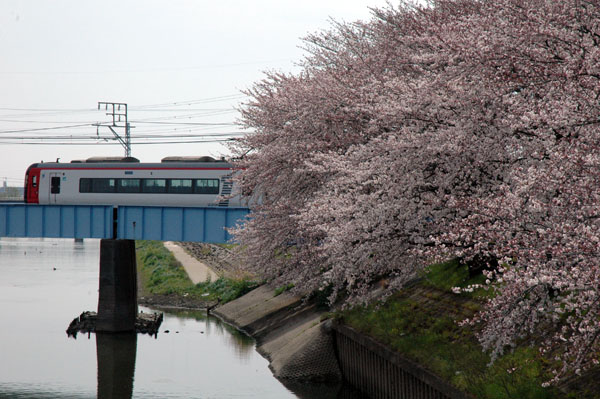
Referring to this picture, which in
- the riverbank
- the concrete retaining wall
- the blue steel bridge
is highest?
the blue steel bridge

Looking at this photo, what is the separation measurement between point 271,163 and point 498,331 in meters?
18.8

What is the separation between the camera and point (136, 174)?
44.1 meters

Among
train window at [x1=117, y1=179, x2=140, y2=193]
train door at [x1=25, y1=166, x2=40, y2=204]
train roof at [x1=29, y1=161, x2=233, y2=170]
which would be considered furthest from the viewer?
train door at [x1=25, y1=166, x2=40, y2=204]

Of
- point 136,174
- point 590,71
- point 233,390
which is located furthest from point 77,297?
point 590,71

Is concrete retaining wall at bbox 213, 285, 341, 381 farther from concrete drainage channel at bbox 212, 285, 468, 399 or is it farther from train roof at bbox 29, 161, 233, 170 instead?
train roof at bbox 29, 161, 233, 170

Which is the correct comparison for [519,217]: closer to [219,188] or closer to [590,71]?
[590,71]

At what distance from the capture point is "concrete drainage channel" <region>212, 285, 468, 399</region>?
21297mm

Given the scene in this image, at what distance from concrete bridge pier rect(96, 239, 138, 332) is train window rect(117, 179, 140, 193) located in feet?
11.6

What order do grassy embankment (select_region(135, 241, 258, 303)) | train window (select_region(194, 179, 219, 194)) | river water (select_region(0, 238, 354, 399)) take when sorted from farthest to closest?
1. grassy embankment (select_region(135, 241, 258, 303))
2. train window (select_region(194, 179, 219, 194))
3. river water (select_region(0, 238, 354, 399))

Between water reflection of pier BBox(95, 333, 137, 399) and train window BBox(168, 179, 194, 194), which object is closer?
water reflection of pier BBox(95, 333, 137, 399)

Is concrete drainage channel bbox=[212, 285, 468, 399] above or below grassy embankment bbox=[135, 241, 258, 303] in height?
above

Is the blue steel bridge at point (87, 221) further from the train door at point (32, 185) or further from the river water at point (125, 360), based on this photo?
the river water at point (125, 360)

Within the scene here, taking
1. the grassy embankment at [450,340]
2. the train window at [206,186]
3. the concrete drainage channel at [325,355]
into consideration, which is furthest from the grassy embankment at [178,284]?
the grassy embankment at [450,340]

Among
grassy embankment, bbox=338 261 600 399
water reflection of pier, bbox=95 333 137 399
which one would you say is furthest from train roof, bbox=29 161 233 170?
grassy embankment, bbox=338 261 600 399
